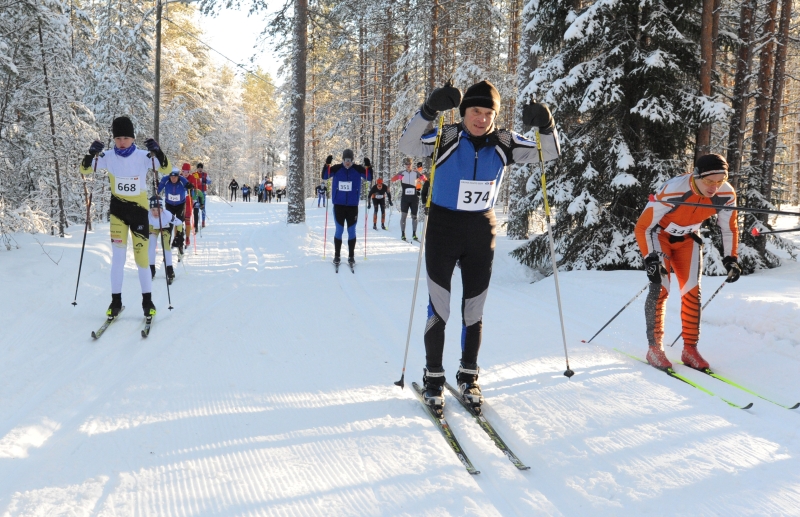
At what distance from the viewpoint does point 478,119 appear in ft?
11.3

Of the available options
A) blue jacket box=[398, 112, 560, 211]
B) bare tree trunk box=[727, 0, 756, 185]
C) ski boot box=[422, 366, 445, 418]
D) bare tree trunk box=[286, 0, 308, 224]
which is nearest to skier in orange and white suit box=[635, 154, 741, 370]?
blue jacket box=[398, 112, 560, 211]

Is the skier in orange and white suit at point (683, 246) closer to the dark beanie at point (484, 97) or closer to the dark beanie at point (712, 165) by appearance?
the dark beanie at point (712, 165)

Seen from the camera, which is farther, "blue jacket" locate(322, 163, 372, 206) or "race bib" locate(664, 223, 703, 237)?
"blue jacket" locate(322, 163, 372, 206)

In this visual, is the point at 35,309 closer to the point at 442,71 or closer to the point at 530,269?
the point at 530,269

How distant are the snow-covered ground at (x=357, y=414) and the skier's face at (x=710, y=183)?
172cm

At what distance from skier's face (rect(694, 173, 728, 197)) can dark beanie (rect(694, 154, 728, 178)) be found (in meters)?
0.04

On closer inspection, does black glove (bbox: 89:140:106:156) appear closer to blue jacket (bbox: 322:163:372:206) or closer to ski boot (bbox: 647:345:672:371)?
blue jacket (bbox: 322:163:372:206)

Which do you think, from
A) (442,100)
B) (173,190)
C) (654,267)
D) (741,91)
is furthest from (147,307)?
(741,91)

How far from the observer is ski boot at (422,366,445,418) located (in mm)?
3594

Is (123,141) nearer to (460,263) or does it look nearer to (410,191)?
(460,263)

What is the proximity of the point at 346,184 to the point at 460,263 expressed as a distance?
246 inches

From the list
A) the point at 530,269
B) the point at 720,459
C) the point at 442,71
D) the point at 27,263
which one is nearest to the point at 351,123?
the point at 442,71

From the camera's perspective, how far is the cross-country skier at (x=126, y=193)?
225 inches

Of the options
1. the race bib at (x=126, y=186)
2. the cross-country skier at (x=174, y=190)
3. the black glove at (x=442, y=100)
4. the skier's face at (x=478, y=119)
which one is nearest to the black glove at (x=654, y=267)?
the skier's face at (x=478, y=119)
